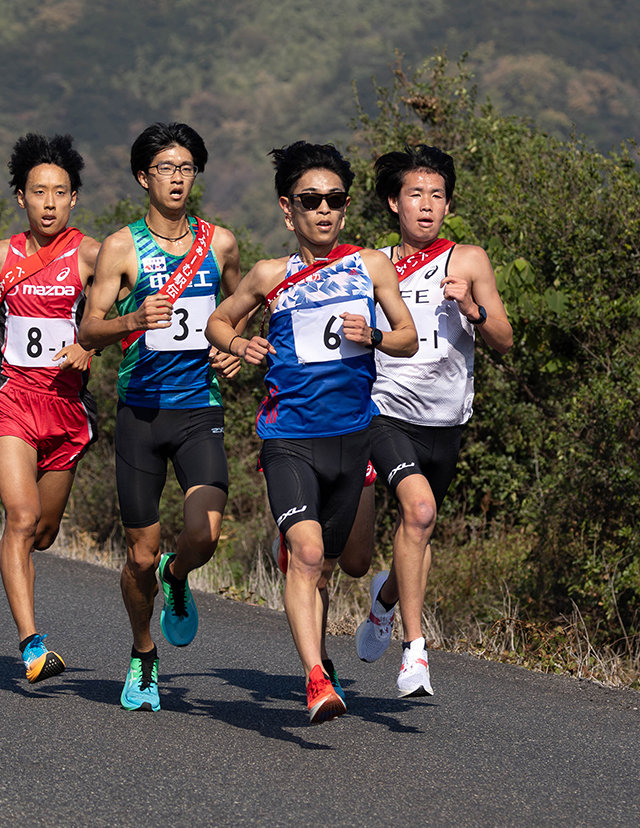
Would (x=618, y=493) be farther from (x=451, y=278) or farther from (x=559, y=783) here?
(x=559, y=783)

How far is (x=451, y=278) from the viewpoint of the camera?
6184 mm

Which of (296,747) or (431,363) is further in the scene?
(431,363)

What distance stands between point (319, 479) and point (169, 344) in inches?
40.4

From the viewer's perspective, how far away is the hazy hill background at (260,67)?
355 ft

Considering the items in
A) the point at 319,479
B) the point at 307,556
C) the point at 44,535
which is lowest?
the point at 44,535

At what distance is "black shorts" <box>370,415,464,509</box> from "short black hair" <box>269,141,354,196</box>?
3.99 ft

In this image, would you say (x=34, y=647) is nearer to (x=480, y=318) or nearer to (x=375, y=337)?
(x=375, y=337)

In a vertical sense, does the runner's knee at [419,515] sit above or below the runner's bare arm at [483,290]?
below

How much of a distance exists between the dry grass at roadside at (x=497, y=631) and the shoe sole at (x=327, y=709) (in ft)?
8.58

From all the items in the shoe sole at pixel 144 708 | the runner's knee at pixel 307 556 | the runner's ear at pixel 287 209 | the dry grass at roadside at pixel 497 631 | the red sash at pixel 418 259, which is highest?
the runner's ear at pixel 287 209

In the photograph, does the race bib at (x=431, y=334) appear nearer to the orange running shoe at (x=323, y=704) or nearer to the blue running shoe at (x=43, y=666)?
the orange running shoe at (x=323, y=704)

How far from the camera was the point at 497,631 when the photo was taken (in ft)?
28.0

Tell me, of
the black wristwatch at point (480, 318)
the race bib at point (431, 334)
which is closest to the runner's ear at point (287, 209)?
the race bib at point (431, 334)

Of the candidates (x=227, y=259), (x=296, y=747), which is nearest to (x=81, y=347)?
(x=227, y=259)
